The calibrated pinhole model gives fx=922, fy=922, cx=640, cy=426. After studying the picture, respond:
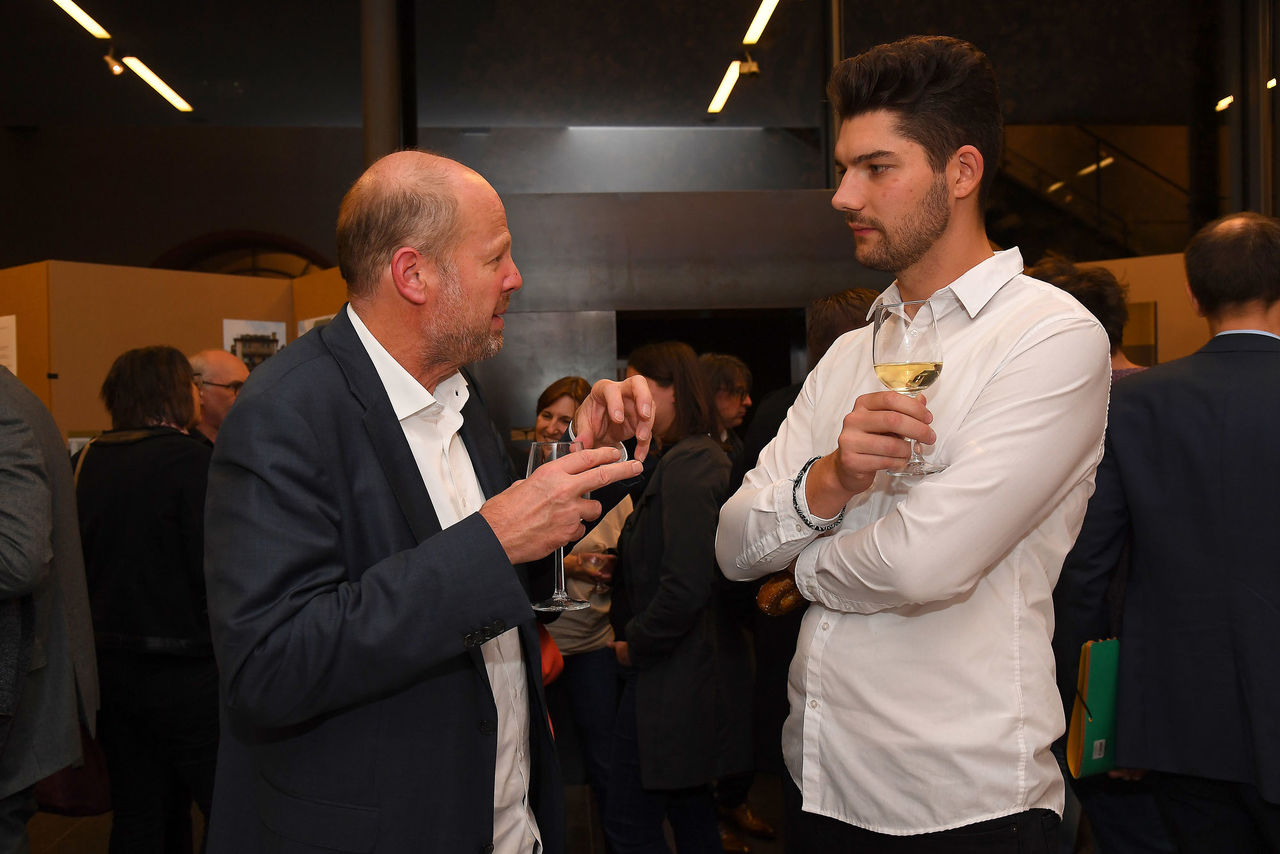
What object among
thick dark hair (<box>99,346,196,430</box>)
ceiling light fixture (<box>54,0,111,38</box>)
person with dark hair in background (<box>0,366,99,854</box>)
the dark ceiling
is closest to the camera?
person with dark hair in background (<box>0,366,99,854</box>)

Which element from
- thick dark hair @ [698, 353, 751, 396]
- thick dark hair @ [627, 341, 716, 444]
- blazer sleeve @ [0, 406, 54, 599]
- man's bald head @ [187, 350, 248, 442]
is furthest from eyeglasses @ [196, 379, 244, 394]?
thick dark hair @ [698, 353, 751, 396]

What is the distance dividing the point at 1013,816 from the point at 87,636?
2.35m

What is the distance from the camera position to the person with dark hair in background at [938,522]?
Answer: 1319 mm

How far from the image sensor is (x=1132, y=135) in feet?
18.3

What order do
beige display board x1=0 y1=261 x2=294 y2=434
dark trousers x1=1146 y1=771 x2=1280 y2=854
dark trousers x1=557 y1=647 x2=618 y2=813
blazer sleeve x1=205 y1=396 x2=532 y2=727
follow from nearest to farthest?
blazer sleeve x1=205 y1=396 x2=532 y2=727 < dark trousers x1=1146 y1=771 x2=1280 y2=854 < dark trousers x1=557 y1=647 x2=618 y2=813 < beige display board x1=0 y1=261 x2=294 y2=434

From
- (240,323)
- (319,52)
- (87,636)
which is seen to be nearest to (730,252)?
(240,323)

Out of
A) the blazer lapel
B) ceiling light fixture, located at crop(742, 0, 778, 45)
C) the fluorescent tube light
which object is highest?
ceiling light fixture, located at crop(742, 0, 778, 45)

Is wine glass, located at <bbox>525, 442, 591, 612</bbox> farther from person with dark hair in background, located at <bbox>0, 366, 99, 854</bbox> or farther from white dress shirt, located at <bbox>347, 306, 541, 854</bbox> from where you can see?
person with dark hair in background, located at <bbox>0, 366, 99, 854</bbox>

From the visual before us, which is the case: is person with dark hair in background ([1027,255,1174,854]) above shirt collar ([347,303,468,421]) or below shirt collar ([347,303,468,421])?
below

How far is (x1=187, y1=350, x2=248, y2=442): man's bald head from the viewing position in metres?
4.10

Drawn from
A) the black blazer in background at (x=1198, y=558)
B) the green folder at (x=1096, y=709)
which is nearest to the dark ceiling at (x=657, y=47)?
the black blazer in background at (x=1198, y=558)

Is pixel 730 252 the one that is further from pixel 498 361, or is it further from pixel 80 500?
pixel 80 500

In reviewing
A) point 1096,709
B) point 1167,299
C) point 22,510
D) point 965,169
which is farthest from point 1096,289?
point 22,510

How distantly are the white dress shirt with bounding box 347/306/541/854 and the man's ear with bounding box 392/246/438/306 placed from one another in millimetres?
98
